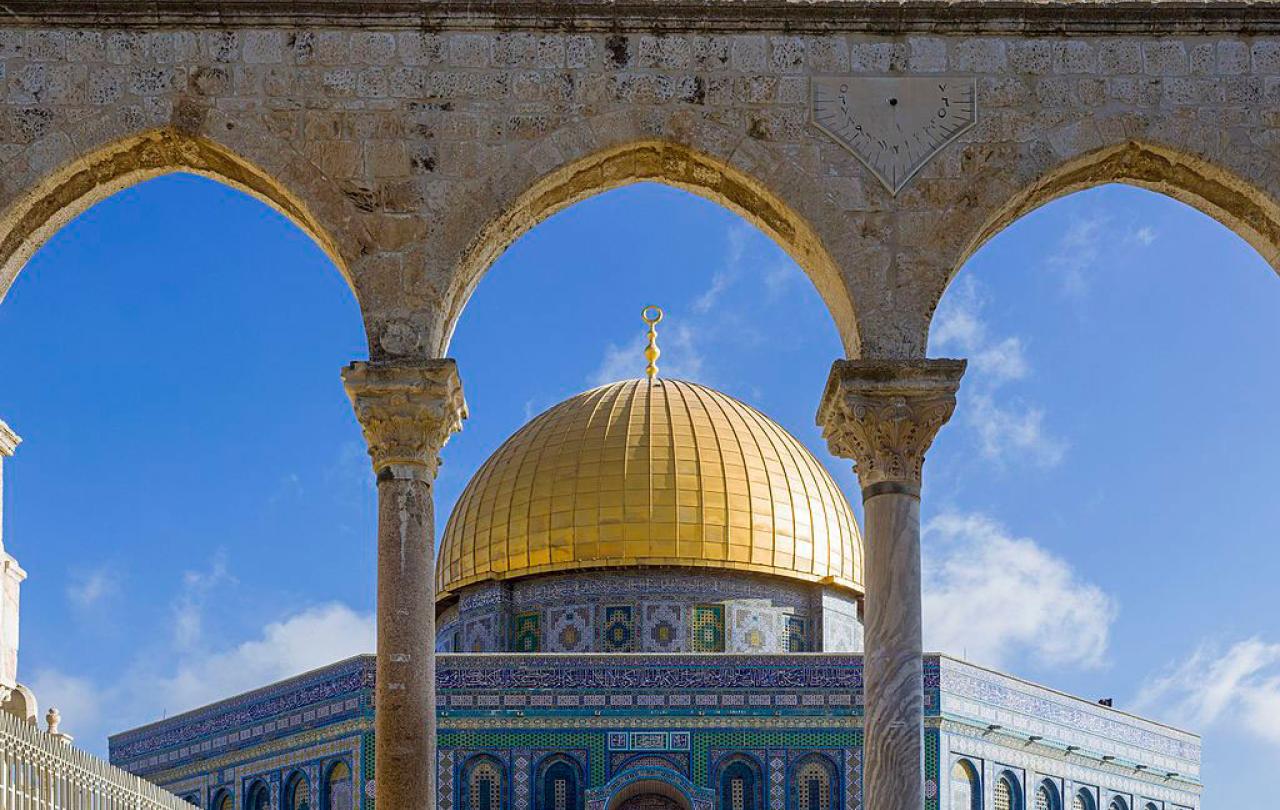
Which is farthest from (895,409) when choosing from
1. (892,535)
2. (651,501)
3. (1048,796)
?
(1048,796)

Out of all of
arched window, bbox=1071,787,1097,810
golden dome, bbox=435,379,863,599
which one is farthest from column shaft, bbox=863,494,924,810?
arched window, bbox=1071,787,1097,810

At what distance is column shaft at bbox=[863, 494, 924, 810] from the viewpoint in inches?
464

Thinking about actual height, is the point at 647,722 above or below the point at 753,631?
below

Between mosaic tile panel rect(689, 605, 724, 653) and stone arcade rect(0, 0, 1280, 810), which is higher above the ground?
mosaic tile panel rect(689, 605, 724, 653)

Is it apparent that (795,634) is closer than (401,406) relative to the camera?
No

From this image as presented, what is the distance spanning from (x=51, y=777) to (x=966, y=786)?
19670 millimetres

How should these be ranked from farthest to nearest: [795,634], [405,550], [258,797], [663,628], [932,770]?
[795,634] → [663,628] → [258,797] → [932,770] → [405,550]

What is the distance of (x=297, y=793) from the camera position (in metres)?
31.6

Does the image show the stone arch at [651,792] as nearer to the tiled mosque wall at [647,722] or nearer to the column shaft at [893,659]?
the tiled mosque wall at [647,722]

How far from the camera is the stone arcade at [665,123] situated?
40.2 ft

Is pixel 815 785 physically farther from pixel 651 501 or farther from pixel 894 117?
pixel 894 117

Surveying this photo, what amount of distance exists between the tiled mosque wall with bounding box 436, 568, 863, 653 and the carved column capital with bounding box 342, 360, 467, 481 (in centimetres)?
2092

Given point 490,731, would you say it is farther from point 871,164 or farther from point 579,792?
point 871,164

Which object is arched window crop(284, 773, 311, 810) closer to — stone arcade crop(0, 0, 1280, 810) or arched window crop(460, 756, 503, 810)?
arched window crop(460, 756, 503, 810)
